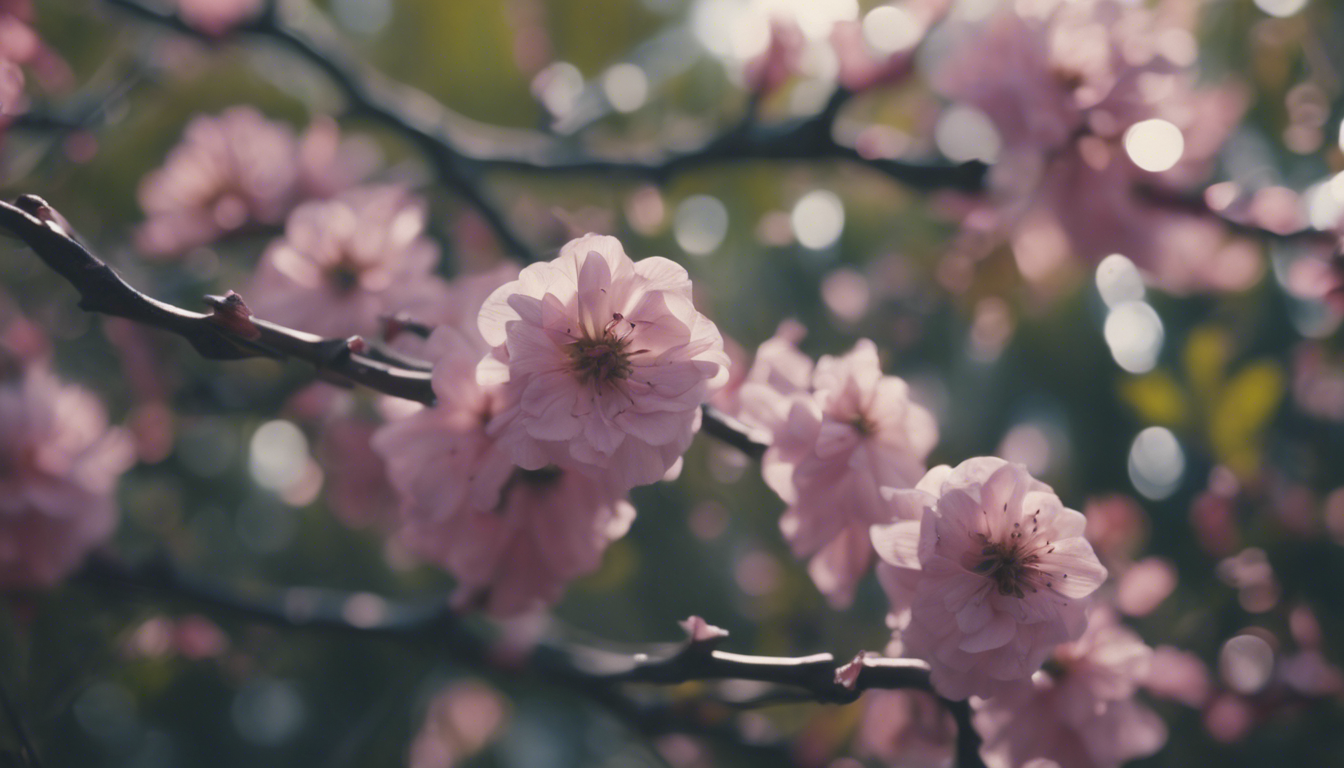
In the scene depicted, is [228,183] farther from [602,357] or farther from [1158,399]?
[1158,399]

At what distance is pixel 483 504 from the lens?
75 cm

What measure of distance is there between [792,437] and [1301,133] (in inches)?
48.4

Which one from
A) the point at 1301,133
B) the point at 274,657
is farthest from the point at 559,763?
the point at 1301,133

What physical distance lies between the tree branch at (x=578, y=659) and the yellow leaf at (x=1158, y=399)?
2.24 feet

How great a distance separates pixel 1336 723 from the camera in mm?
1223

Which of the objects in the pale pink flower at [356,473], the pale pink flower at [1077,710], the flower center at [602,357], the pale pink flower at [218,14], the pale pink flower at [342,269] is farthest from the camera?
the pale pink flower at [356,473]

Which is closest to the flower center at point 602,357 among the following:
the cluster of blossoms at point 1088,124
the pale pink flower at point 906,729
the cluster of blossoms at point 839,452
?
the cluster of blossoms at point 839,452

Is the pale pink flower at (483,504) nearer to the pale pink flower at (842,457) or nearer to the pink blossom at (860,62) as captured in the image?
the pale pink flower at (842,457)

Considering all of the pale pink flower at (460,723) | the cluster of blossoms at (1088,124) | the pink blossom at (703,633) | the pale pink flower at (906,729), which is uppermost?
the cluster of blossoms at (1088,124)

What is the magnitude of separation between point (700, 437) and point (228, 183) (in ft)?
3.04

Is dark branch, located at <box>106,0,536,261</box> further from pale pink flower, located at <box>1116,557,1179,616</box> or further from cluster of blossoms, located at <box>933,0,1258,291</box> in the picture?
pale pink flower, located at <box>1116,557,1179,616</box>

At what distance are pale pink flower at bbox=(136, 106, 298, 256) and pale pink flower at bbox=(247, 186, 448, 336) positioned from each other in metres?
0.37

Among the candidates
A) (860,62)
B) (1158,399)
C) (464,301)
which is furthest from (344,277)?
(1158,399)

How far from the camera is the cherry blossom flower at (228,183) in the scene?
1.39 m
